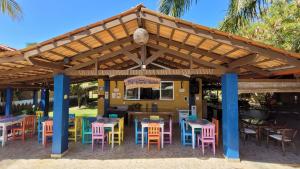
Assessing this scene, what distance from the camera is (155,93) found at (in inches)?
481

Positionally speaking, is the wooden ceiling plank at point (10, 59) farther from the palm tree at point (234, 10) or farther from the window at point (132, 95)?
the window at point (132, 95)

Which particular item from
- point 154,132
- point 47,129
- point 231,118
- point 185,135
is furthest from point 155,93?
point 231,118

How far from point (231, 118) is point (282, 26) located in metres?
4.63

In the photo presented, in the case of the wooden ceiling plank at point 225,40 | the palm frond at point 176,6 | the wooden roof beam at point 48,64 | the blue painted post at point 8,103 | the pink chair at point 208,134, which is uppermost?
the palm frond at point 176,6

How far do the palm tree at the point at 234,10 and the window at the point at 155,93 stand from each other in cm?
580

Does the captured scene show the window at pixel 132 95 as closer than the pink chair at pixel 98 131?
No

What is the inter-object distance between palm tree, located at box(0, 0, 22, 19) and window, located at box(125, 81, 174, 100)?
722cm

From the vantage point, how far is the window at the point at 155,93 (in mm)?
12203

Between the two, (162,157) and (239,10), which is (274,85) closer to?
(239,10)

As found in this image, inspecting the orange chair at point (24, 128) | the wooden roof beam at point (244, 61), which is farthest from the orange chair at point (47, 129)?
the wooden roof beam at point (244, 61)

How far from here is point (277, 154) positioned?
6.04 m

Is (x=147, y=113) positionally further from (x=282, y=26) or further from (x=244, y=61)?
(x=282, y=26)

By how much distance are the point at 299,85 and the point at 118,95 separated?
8772 millimetres

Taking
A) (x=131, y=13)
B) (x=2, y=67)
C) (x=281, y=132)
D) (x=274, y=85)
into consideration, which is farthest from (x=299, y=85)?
(x=2, y=67)
